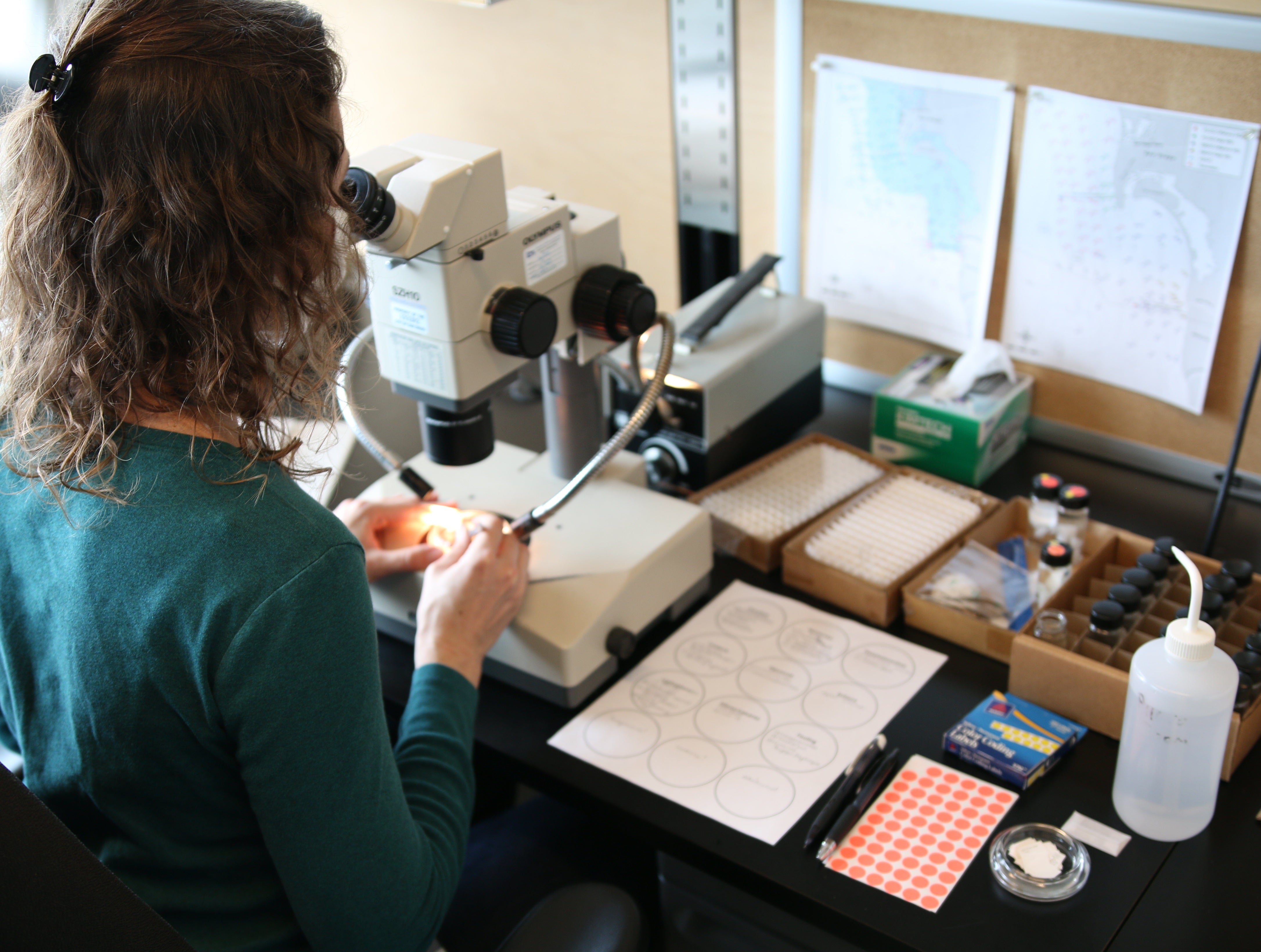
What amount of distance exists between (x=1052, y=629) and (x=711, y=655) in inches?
13.5

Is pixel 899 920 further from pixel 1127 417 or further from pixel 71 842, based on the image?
pixel 1127 417

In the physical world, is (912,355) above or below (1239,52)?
below

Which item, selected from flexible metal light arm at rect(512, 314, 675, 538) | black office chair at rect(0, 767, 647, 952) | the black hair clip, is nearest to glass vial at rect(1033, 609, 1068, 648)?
flexible metal light arm at rect(512, 314, 675, 538)

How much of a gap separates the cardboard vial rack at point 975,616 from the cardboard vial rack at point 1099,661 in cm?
3

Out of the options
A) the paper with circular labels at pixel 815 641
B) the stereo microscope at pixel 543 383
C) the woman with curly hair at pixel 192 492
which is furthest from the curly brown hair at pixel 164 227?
the paper with circular labels at pixel 815 641

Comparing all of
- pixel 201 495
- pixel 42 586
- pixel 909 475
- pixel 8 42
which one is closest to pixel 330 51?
pixel 201 495

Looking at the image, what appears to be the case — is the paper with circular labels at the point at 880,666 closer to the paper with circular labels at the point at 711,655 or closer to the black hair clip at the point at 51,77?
the paper with circular labels at the point at 711,655

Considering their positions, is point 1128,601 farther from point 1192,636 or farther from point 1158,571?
point 1192,636

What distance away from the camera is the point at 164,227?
657 mm

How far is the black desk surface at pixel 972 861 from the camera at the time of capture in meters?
0.83

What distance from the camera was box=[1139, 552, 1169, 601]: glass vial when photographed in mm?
1056

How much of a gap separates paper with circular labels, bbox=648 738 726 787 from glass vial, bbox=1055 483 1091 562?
0.47m

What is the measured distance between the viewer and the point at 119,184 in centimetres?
65

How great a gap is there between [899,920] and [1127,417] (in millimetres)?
845
